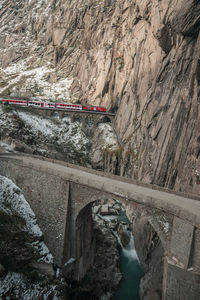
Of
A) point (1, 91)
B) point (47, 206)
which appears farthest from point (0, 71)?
point (47, 206)

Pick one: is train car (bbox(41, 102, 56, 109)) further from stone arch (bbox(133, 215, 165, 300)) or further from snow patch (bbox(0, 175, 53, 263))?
stone arch (bbox(133, 215, 165, 300))

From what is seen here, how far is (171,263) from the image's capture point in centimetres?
1608

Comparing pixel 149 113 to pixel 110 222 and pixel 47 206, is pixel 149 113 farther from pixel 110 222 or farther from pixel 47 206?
pixel 47 206

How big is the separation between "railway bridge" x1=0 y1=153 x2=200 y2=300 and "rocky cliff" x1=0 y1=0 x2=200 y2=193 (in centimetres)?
985

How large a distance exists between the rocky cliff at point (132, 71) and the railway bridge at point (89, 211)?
32.3 feet

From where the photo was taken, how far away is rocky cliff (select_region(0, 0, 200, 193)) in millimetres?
31672

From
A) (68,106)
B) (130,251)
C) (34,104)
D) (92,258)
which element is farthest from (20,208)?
(68,106)

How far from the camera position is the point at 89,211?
2455 cm

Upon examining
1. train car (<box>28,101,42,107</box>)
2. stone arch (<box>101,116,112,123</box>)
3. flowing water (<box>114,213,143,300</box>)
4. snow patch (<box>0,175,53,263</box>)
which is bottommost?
flowing water (<box>114,213,143,300</box>)

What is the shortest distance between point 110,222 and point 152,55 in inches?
1413

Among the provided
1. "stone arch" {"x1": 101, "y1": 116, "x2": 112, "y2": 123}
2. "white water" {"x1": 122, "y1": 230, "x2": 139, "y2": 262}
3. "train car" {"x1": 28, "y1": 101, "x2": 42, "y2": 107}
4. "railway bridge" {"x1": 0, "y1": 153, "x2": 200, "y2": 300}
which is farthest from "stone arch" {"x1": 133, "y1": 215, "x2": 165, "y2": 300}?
"train car" {"x1": 28, "y1": 101, "x2": 42, "y2": 107}

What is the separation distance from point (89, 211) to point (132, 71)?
40.5 m

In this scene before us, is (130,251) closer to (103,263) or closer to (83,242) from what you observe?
(103,263)

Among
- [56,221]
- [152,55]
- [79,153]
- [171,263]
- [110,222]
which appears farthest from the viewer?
[79,153]
